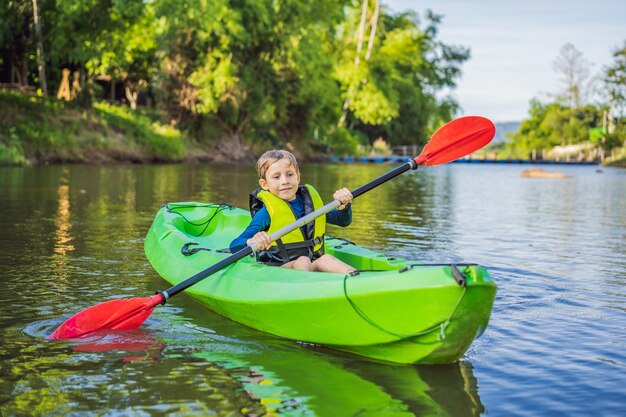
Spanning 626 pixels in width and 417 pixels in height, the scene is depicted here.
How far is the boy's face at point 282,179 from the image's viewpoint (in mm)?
5398

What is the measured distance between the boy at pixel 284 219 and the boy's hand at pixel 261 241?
0.54 feet

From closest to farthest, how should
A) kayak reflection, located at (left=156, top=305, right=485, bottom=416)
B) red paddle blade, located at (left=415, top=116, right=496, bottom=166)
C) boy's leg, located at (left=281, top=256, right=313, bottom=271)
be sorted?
kayak reflection, located at (left=156, top=305, right=485, bottom=416), boy's leg, located at (left=281, top=256, right=313, bottom=271), red paddle blade, located at (left=415, top=116, right=496, bottom=166)

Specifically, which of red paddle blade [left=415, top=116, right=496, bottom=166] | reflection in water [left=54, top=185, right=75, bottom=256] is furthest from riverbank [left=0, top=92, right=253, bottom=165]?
red paddle blade [left=415, top=116, right=496, bottom=166]

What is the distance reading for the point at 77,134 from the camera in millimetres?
27188

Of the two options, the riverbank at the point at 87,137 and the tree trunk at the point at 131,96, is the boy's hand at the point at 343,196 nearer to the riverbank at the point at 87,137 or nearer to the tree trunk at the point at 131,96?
the riverbank at the point at 87,137

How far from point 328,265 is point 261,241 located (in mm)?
458

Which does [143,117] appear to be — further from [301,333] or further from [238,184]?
[301,333]

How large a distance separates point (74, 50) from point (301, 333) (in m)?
25.4

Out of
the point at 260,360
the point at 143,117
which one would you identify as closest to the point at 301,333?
the point at 260,360

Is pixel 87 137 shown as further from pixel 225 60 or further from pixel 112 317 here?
pixel 112 317

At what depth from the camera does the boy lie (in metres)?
5.37

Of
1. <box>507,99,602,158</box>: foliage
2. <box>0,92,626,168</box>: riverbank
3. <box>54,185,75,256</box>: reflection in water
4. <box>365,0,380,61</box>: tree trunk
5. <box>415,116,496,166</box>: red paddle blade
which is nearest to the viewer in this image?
<box>415,116,496,166</box>: red paddle blade

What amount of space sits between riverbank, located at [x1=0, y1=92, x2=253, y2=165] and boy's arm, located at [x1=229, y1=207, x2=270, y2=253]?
62.7ft

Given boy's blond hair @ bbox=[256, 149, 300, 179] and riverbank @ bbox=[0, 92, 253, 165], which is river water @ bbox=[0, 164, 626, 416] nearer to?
boy's blond hair @ bbox=[256, 149, 300, 179]
